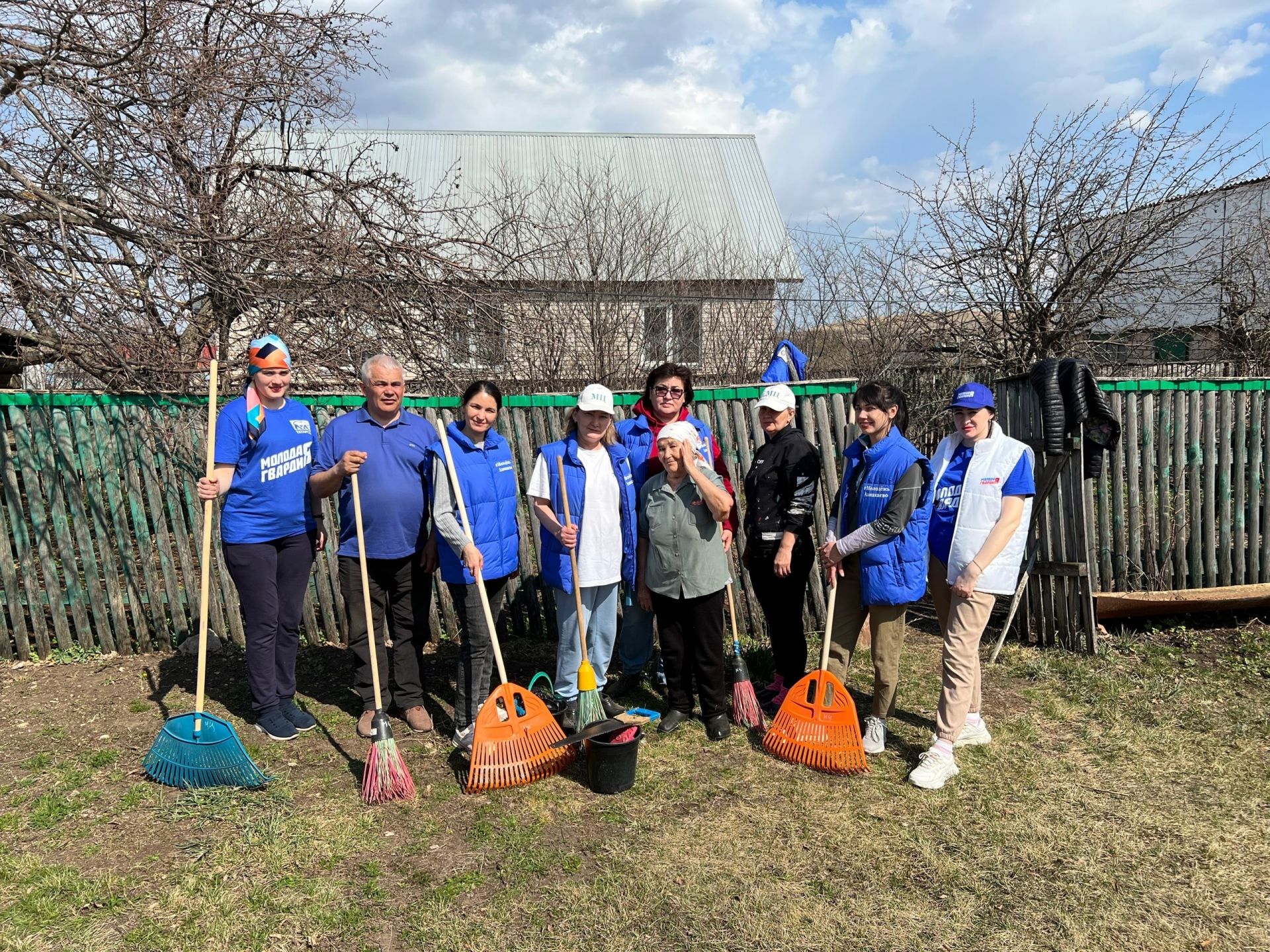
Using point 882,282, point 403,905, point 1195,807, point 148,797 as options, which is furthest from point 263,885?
point 882,282

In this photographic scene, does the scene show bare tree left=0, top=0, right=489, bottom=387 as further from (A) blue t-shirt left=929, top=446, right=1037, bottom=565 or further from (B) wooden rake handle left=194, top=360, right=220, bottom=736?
(A) blue t-shirt left=929, top=446, right=1037, bottom=565

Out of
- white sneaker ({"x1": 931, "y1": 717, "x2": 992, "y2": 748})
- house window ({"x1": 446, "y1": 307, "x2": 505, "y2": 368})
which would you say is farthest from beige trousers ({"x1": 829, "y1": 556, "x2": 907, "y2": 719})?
house window ({"x1": 446, "y1": 307, "x2": 505, "y2": 368})

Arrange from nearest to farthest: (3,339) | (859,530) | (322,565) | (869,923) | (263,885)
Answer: (869,923) < (263,885) < (859,530) < (322,565) < (3,339)

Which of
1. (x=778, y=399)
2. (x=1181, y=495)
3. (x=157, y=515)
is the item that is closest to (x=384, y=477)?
(x=778, y=399)

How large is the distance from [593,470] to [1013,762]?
246 cm

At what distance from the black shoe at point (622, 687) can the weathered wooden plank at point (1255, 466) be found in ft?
15.2

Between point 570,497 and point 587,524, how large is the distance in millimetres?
161

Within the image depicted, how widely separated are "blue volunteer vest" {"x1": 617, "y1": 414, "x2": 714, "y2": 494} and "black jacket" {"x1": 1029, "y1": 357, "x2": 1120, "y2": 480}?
2234 millimetres

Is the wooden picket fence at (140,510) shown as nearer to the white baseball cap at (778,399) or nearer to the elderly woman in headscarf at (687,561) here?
the white baseball cap at (778,399)

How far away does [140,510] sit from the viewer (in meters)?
5.41

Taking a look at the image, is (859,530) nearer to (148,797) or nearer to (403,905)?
(403,905)

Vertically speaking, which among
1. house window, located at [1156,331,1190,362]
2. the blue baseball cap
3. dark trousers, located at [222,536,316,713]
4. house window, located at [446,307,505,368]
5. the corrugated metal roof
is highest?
the corrugated metal roof

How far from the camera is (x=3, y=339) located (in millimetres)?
6164

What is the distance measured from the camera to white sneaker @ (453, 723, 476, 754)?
13.0ft
